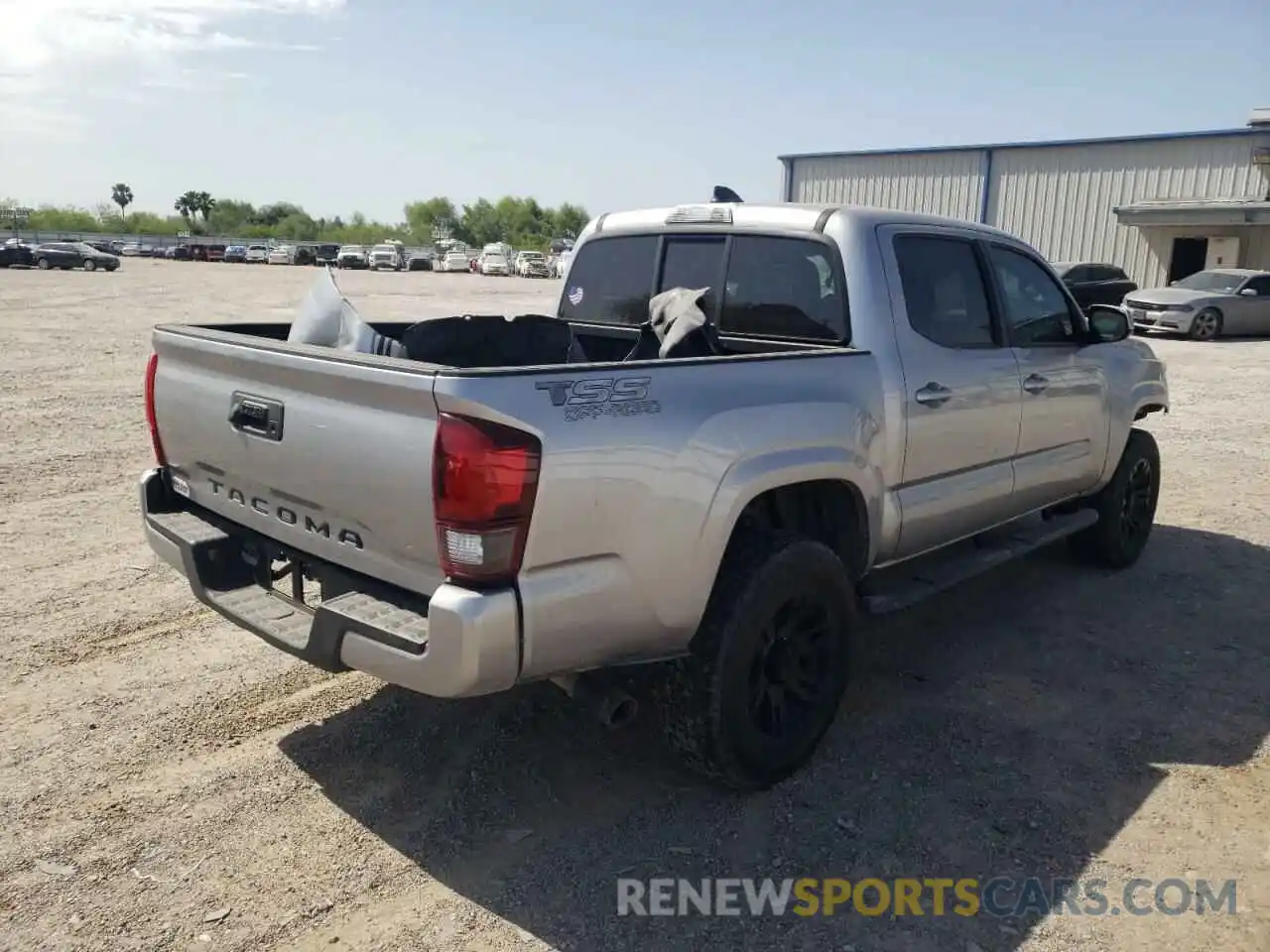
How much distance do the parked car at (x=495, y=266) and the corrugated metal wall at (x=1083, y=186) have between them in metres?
29.6

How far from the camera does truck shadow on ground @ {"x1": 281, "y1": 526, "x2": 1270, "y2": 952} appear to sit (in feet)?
9.87

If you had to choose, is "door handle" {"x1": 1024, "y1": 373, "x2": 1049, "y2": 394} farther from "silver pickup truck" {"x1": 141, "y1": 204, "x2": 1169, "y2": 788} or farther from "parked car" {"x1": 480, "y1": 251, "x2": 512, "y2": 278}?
"parked car" {"x1": 480, "y1": 251, "x2": 512, "y2": 278}

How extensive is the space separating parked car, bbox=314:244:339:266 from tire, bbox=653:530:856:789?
66.8m

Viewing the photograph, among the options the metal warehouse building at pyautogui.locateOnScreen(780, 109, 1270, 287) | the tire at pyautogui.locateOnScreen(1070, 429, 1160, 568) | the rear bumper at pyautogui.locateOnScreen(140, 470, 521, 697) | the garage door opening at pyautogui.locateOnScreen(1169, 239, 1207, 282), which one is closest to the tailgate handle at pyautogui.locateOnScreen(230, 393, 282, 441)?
the rear bumper at pyautogui.locateOnScreen(140, 470, 521, 697)

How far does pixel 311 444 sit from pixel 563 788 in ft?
4.88

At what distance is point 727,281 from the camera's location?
4.46m

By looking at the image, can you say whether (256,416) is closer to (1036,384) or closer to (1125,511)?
(1036,384)

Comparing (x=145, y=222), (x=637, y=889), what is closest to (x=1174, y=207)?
(x=637, y=889)

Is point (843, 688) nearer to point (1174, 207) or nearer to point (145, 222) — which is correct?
point (1174, 207)

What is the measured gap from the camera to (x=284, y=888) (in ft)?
9.80

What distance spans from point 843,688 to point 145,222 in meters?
146

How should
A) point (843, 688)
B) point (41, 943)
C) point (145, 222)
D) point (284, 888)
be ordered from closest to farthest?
point (41, 943), point (284, 888), point (843, 688), point (145, 222)

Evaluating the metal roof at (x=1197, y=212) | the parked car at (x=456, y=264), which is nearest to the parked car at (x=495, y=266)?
the parked car at (x=456, y=264)

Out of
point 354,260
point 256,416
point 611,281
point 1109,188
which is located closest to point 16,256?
point 354,260
